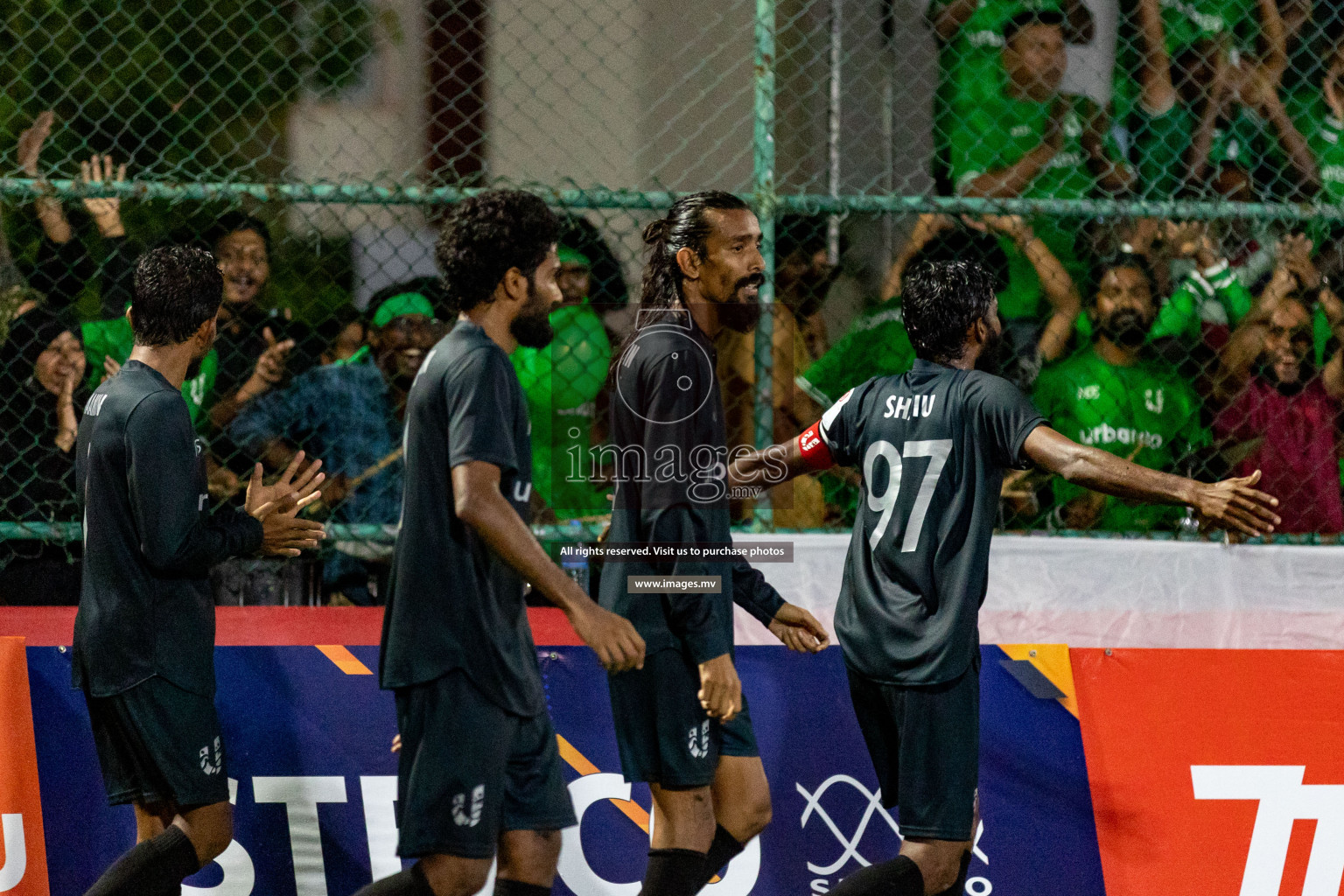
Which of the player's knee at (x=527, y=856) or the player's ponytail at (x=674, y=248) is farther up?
the player's ponytail at (x=674, y=248)

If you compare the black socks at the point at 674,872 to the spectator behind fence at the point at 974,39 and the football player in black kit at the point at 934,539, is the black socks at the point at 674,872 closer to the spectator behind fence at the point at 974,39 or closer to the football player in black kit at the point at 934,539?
the football player in black kit at the point at 934,539

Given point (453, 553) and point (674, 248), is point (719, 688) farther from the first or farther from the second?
point (674, 248)

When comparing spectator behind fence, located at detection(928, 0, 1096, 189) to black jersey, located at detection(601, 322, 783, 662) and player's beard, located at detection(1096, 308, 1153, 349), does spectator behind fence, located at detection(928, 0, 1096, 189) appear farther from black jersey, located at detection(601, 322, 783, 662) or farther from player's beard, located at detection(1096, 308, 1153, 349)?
black jersey, located at detection(601, 322, 783, 662)

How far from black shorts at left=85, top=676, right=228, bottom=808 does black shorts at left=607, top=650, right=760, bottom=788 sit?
3.36 feet

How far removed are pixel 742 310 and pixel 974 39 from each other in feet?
8.24

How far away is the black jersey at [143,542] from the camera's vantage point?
3240mm

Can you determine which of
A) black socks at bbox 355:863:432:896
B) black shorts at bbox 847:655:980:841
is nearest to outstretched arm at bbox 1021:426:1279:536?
black shorts at bbox 847:655:980:841

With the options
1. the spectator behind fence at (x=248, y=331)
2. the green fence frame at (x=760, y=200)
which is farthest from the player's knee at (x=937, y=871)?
the spectator behind fence at (x=248, y=331)

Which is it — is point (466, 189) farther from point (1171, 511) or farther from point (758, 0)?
point (1171, 511)

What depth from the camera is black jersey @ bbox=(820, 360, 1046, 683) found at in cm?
330

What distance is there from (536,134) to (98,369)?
8.96 feet

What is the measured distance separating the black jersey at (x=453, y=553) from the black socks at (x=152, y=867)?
87cm

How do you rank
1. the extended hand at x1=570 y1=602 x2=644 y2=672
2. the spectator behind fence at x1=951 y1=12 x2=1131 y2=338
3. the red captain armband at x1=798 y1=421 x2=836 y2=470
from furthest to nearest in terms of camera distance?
the spectator behind fence at x1=951 y1=12 x2=1131 y2=338 → the red captain armband at x1=798 y1=421 x2=836 y2=470 → the extended hand at x1=570 y1=602 x2=644 y2=672

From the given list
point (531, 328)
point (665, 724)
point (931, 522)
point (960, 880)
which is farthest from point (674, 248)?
point (960, 880)
